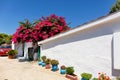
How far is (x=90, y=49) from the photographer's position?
891cm

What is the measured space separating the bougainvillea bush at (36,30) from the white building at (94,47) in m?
6.24

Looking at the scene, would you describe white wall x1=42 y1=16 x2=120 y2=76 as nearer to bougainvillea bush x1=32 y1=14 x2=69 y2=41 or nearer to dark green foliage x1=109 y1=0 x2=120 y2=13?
bougainvillea bush x1=32 y1=14 x2=69 y2=41

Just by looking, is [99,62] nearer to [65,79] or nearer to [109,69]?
[109,69]

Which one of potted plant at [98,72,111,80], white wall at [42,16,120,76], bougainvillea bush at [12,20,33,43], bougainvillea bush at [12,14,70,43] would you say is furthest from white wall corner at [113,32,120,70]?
bougainvillea bush at [12,20,33,43]

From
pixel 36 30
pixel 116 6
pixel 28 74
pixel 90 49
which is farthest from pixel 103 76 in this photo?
pixel 116 6

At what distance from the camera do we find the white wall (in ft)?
24.6

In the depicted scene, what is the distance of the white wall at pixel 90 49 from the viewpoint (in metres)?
7.49

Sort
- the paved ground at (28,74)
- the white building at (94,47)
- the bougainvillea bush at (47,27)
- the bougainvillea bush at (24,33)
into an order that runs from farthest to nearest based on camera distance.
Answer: the bougainvillea bush at (47,27), the bougainvillea bush at (24,33), the paved ground at (28,74), the white building at (94,47)

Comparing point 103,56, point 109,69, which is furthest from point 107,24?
point 109,69

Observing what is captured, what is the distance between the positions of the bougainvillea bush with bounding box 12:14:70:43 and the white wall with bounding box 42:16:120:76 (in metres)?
5.88

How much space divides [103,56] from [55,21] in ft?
42.2

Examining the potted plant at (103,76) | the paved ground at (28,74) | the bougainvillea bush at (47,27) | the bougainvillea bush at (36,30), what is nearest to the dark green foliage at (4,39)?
the bougainvillea bush at (36,30)

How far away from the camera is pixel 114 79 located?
7020 mm

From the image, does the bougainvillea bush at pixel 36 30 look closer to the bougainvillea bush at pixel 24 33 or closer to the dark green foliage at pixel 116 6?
the bougainvillea bush at pixel 24 33
